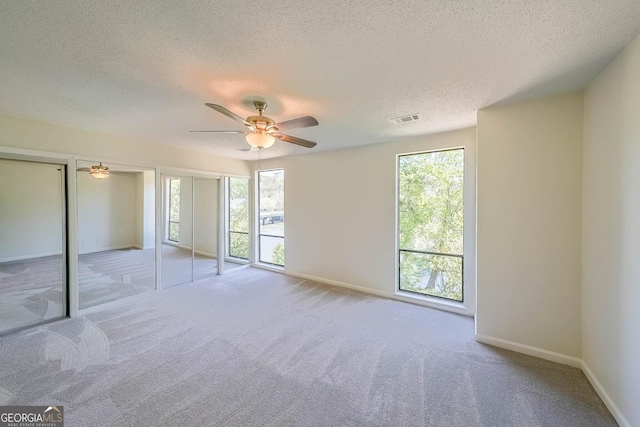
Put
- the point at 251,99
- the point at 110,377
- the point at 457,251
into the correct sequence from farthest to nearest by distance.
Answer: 1. the point at 457,251
2. the point at 251,99
3. the point at 110,377

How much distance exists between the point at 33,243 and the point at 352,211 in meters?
4.85

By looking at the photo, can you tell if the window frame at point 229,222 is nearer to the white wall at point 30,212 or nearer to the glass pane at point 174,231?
the glass pane at point 174,231

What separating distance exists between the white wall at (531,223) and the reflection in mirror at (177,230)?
494cm

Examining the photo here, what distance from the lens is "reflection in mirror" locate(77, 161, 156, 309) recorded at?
143 inches

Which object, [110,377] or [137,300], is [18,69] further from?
[137,300]

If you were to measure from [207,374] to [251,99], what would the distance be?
2.62 meters

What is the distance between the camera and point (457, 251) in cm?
372

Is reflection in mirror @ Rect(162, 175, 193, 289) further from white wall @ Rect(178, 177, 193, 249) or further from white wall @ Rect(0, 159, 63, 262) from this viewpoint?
white wall @ Rect(0, 159, 63, 262)

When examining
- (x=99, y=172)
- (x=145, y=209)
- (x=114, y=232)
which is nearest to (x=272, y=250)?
(x=145, y=209)

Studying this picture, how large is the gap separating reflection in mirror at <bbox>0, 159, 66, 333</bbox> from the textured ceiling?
1.06 metres

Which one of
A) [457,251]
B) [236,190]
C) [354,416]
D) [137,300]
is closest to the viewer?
[354,416]

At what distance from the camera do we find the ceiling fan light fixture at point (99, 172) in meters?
3.61

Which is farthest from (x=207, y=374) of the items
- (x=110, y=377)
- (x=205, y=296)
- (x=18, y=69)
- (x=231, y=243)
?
(x=231, y=243)

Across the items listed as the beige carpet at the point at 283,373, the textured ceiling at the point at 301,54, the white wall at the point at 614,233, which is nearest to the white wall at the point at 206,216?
the beige carpet at the point at 283,373
